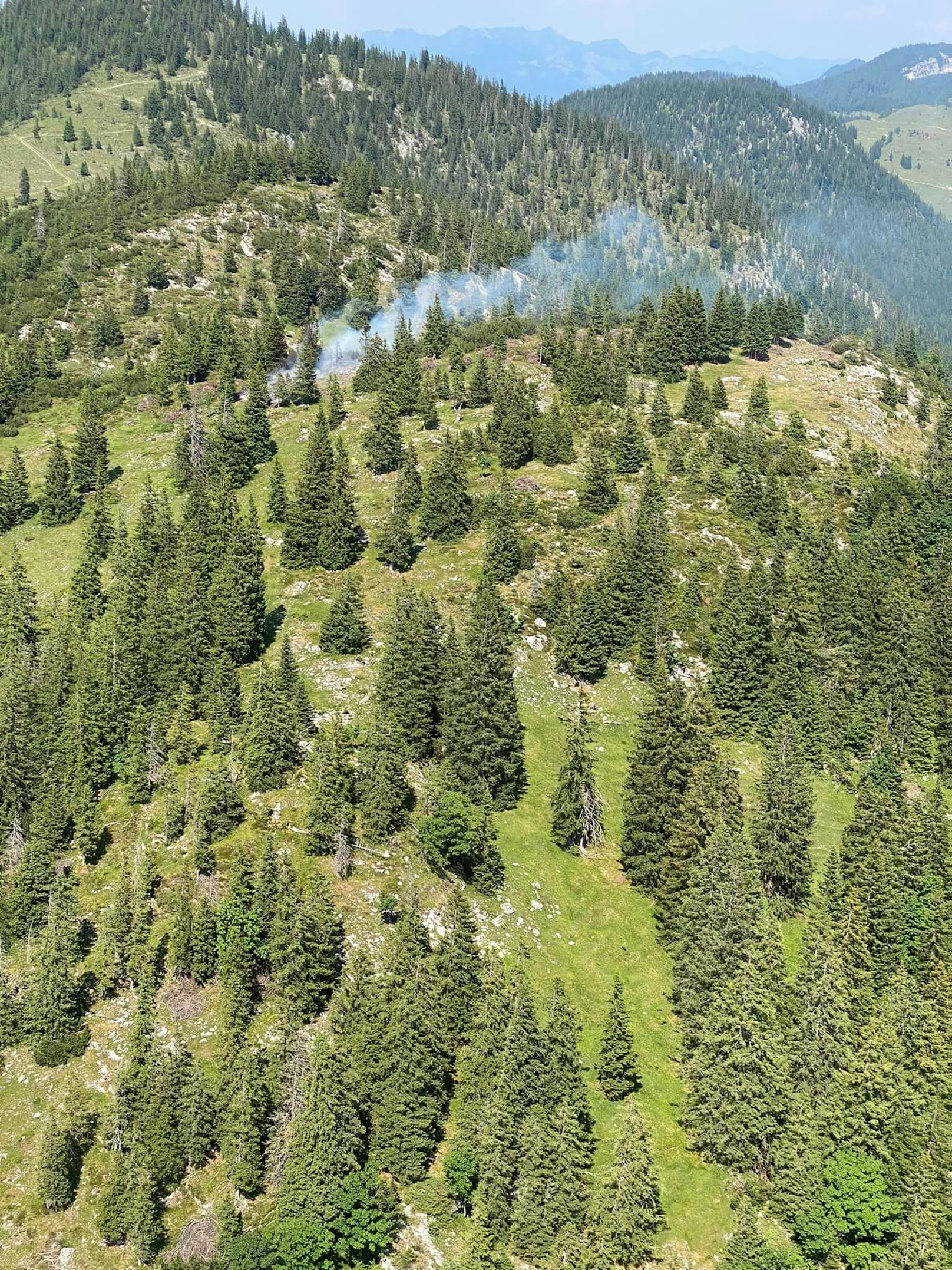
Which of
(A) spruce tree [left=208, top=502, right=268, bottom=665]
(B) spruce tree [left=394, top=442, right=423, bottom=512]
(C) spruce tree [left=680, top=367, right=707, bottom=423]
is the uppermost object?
(C) spruce tree [left=680, top=367, right=707, bottom=423]

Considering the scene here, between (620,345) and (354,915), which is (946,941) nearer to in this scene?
(354,915)

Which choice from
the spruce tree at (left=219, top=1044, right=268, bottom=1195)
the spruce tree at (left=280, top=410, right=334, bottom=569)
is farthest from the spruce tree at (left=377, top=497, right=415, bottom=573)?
the spruce tree at (left=219, top=1044, right=268, bottom=1195)

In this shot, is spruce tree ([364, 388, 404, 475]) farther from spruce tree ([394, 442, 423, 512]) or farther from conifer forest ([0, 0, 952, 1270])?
spruce tree ([394, 442, 423, 512])

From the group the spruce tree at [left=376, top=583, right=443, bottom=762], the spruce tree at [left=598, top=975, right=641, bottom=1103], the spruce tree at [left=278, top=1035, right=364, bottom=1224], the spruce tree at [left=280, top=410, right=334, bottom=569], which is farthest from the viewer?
the spruce tree at [left=280, top=410, right=334, bottom=569]

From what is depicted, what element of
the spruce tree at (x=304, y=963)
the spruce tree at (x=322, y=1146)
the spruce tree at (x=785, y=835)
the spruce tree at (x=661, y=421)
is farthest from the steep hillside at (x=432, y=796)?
the spruce tree at (x=785, y=835)

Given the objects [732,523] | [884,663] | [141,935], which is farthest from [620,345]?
[141,935]

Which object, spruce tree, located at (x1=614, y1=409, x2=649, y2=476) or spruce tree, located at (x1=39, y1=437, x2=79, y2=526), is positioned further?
spruce tree, located at (x1=614, y1=409, x2=649, y2=476)

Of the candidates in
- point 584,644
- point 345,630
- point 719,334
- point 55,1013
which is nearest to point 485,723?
point 584,644

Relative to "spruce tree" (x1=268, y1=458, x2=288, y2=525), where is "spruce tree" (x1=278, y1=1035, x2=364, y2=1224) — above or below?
below
